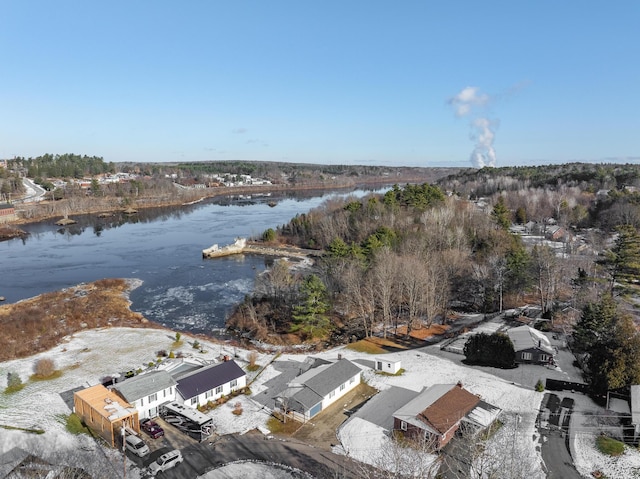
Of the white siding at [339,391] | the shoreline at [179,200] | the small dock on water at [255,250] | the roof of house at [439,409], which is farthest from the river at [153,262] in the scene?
the roof of house at [439,409]

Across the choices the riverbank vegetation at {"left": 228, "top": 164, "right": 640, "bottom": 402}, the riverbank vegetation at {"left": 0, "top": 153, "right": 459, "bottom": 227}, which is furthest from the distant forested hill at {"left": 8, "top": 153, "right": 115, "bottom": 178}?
the riverbank vegetation at {"left": 228, "top": 164, "right": 640, "bottom": 402}

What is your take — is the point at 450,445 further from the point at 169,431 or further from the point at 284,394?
the point at 169,431

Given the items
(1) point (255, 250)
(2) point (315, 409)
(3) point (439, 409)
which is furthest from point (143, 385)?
(1) point (255, 250)

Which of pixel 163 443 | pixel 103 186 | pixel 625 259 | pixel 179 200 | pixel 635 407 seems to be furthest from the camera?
pixel 179 200

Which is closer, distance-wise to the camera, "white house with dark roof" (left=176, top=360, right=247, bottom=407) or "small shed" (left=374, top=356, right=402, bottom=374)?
"white house with dark roof" (left=176, top=360, right=247, bottom=407)

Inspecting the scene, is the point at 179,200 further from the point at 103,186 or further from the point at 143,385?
the point at 143,385

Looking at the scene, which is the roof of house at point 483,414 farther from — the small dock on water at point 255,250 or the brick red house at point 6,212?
the brick red house at point 6,212

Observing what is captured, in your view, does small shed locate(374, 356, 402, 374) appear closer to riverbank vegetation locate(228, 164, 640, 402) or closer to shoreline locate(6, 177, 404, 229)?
riverbank vegetation locate(228, 164, 640, 402)
